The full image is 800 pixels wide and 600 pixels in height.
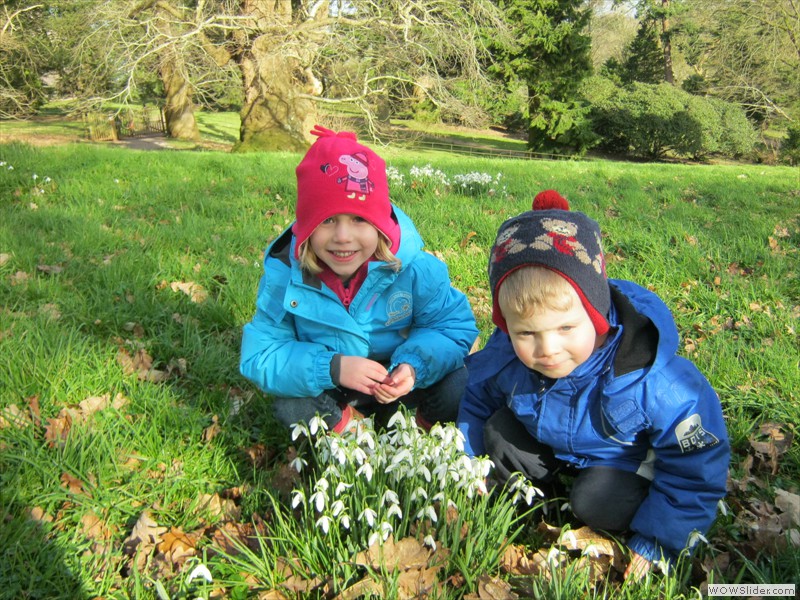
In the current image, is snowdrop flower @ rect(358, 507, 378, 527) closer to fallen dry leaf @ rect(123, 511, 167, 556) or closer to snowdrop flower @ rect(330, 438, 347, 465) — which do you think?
snowdrop flower @ rect(330, 438, 347, 465)

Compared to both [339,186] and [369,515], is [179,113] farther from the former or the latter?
[369,515]

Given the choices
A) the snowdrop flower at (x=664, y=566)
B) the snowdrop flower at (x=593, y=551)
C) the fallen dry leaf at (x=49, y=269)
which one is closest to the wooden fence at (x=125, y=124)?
the fallen dry leaf at (x=49, y=269)

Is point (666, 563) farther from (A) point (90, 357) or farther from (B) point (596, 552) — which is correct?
(A) point (90, 357)

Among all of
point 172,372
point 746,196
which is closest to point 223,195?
point 172,372

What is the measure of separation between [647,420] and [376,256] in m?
1.37

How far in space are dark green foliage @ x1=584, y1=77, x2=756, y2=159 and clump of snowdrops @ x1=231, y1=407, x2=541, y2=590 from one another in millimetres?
27198

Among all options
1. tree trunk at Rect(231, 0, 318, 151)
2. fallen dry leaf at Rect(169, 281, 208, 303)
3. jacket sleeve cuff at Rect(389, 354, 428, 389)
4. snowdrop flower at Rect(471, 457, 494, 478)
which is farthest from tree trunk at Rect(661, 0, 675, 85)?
snowdrop flower at Rect(471, 457, 494, 478)

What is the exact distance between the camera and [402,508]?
2.07 metres

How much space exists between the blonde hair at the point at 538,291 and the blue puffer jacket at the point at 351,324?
31.6 inches

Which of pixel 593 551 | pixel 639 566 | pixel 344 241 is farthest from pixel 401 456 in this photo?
pixel 344 241

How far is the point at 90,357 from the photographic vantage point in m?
3.30

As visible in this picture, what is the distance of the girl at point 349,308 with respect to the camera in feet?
8.48

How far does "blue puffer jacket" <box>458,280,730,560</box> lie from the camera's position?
1982 mm

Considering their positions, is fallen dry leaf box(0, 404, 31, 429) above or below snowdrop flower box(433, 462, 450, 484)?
below
